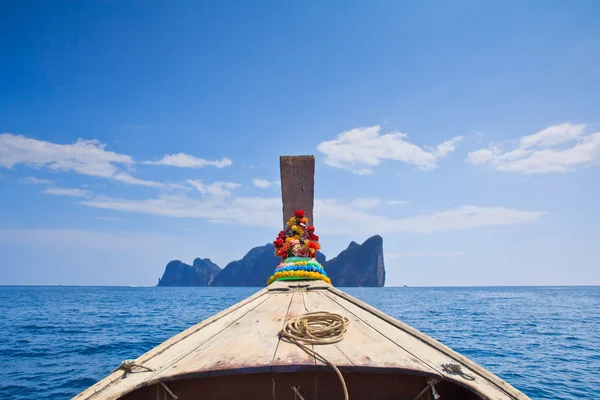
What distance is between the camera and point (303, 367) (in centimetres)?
178

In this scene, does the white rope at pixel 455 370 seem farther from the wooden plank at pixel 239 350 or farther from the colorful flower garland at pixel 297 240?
the colorful flower garland at pixel 297 240

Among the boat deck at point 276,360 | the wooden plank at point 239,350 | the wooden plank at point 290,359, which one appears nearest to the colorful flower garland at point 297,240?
the wooden plank at point 239,350

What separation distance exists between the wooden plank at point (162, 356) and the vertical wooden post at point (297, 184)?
10.3 ft

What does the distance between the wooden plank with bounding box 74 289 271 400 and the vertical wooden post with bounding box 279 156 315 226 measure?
3154mm

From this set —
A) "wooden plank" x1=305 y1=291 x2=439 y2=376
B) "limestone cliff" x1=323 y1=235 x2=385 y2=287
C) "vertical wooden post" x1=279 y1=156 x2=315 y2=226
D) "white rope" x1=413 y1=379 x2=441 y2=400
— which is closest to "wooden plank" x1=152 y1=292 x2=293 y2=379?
"wooden plank" x1=305 y1=291 x2=439 y2=376

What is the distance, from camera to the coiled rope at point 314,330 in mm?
2057

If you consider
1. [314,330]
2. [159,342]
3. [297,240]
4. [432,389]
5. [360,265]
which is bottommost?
[159,342]

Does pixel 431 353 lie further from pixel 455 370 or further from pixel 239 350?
pixel 239 350

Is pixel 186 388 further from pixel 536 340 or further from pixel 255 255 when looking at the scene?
pixel 255 255

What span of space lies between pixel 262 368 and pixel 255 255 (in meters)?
161

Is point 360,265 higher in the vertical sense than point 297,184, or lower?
lower

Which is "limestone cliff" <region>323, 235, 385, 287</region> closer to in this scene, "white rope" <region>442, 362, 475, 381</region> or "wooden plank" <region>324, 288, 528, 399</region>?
"wooden plank" <region>324, 288, 528, 399</region>

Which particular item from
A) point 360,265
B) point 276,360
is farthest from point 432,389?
point 360,265

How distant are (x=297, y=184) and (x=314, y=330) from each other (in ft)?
13.3
